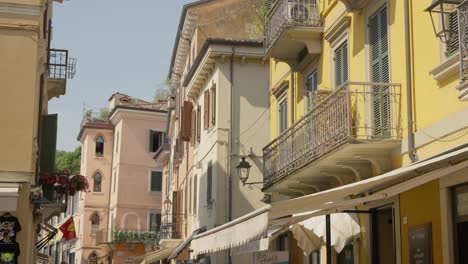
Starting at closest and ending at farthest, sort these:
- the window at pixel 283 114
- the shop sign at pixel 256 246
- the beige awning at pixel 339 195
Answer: the beige awning at pixel 339 195
the shop sign at pixel 256 246
the window at pixel 283 114

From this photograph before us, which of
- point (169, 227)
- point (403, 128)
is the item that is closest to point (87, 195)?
point (169, 227)

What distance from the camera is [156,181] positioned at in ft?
167

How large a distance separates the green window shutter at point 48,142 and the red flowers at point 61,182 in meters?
0.31

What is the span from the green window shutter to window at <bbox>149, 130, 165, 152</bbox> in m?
32.7

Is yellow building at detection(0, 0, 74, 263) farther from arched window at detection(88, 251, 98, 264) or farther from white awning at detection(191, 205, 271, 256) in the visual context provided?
arched window at detection(88, 251, 98, 264)

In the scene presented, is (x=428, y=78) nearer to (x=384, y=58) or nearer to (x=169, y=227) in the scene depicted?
(x=384, y=58)

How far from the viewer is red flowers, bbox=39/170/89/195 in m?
18.2

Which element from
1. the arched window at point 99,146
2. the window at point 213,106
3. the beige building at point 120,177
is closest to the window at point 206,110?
the window at point 213,106

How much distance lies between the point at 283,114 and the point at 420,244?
879cm

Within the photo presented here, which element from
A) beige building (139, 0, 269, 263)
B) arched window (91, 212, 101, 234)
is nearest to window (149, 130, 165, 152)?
arched window (91, 212, 101, 234)

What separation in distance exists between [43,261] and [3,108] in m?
16.3

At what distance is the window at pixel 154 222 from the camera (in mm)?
49031

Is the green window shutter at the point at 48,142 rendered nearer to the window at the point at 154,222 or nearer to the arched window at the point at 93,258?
the window at the point at 154,222

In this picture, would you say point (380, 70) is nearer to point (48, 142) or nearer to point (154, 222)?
point (48, 142)
